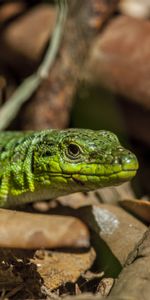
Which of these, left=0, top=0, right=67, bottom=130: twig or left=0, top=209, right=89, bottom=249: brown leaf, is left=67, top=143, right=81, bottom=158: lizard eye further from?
left=0, top=0, right=67, bottom=130: twig

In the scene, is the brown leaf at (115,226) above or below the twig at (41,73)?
below

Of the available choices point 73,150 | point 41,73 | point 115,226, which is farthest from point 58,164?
point 41,73

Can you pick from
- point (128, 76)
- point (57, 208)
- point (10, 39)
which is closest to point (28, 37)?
point (10, 39)

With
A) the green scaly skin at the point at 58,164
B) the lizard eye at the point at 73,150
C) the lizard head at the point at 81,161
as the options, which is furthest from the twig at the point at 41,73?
the lizard eye at the point at 73,150

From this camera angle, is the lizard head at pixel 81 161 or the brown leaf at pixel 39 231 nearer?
the brown leaf at pixel 39 231

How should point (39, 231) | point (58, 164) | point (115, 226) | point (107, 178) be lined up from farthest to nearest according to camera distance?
point (58, 164) < point (115, 226) < point (107, 178) < point (39, 231)

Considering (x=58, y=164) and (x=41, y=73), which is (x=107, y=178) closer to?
(x=58, y=164)

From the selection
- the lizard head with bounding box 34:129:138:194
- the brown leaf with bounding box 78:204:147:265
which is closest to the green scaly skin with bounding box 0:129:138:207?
the lizard head with bounding box 34:129:138:194

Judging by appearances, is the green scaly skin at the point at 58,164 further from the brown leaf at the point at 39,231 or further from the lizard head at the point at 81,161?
A: the brown leaf at the point at 39,231

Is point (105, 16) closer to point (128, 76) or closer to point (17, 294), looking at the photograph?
point (128, 76)
